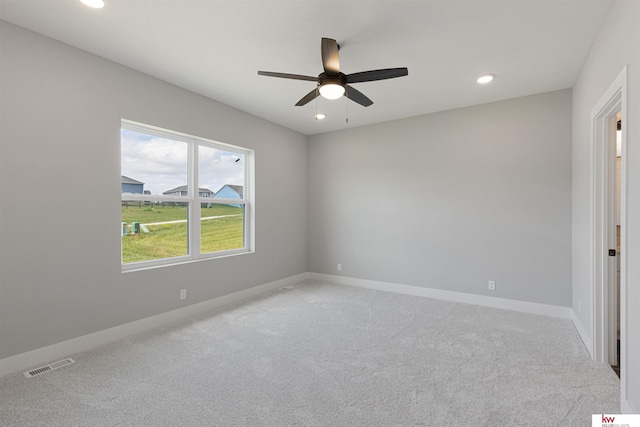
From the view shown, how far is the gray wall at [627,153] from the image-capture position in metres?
1.67

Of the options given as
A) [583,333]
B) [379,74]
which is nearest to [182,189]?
[379,74]

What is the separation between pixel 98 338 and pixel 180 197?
1688mm

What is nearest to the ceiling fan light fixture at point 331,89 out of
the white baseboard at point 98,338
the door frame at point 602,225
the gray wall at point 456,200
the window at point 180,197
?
the door frame at point 602,225

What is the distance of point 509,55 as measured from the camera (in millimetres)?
A: 2818

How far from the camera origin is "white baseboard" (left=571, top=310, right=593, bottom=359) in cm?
269

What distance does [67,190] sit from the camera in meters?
2.68

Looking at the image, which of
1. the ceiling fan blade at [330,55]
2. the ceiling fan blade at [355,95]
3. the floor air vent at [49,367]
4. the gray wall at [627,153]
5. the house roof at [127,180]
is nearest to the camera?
the gray wall at [627,153]

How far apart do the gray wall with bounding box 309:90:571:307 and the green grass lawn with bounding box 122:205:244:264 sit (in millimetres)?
1739

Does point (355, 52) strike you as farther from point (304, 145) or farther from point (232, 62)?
point (304, 145)

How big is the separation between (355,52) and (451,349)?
2.87 metres

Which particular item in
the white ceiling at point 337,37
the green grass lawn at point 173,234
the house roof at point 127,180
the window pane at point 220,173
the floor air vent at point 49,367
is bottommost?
the floor air vent at point 49,367

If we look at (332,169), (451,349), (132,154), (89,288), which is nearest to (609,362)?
(451,349)

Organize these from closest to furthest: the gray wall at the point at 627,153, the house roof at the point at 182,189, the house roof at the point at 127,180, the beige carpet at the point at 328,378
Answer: the gray wall at the point at 627,153 → the beige carpet at the point at 328,378 → the house roof at the point at 127,180 → the house roof at the point at 182,189

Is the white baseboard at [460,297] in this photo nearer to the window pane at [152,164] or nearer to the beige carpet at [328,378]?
the beige carpet at [328,378]
